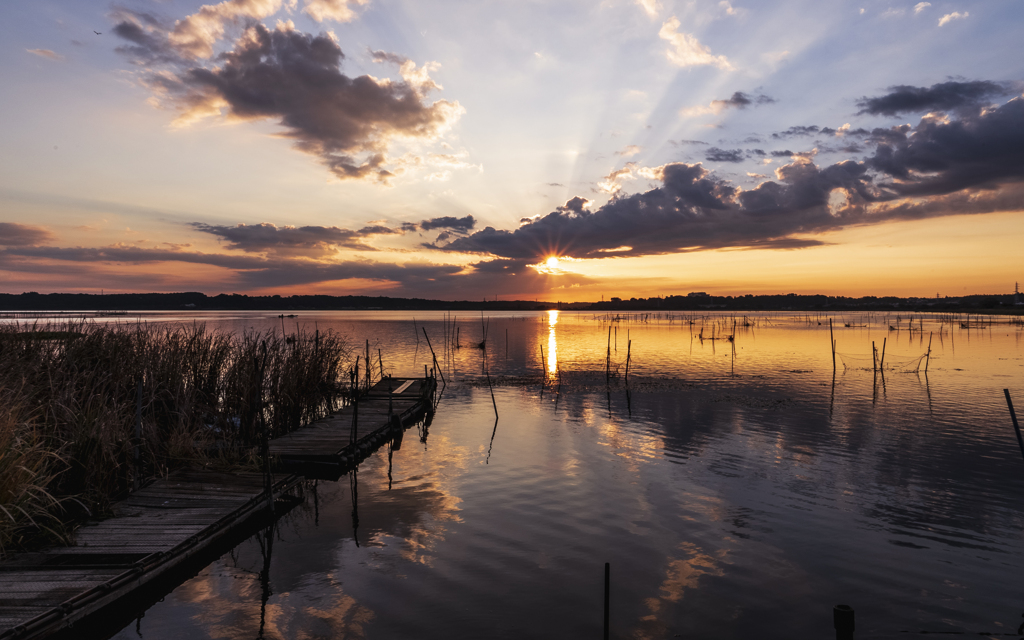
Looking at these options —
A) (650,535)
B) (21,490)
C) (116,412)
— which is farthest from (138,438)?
(650,535)

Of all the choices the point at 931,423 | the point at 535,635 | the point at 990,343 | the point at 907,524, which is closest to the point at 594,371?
the point at 931,423

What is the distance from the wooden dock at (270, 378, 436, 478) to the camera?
16094mm

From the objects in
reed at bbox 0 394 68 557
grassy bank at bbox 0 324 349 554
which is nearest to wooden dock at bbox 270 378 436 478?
grassy bank at bbox 0 324 349 554

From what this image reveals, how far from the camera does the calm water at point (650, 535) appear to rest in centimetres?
867

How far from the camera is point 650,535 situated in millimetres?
11914

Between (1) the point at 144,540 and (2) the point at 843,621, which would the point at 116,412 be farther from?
(2) the point at 843,621

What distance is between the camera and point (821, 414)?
25266mm

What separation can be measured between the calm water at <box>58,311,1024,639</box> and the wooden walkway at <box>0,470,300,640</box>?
0.78 meters

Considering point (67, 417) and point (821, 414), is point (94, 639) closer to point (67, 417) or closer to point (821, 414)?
point (67, 417)

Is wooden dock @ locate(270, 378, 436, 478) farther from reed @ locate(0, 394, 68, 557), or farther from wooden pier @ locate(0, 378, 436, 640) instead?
reed @ locate(0, 394, 68, 557)

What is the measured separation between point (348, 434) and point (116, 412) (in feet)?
25.9

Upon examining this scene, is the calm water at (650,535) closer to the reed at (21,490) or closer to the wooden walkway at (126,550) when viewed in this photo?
the wooden walkway at (126,550)

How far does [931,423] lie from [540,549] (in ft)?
69.6

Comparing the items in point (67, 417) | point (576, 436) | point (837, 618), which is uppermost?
point (67, 417)
